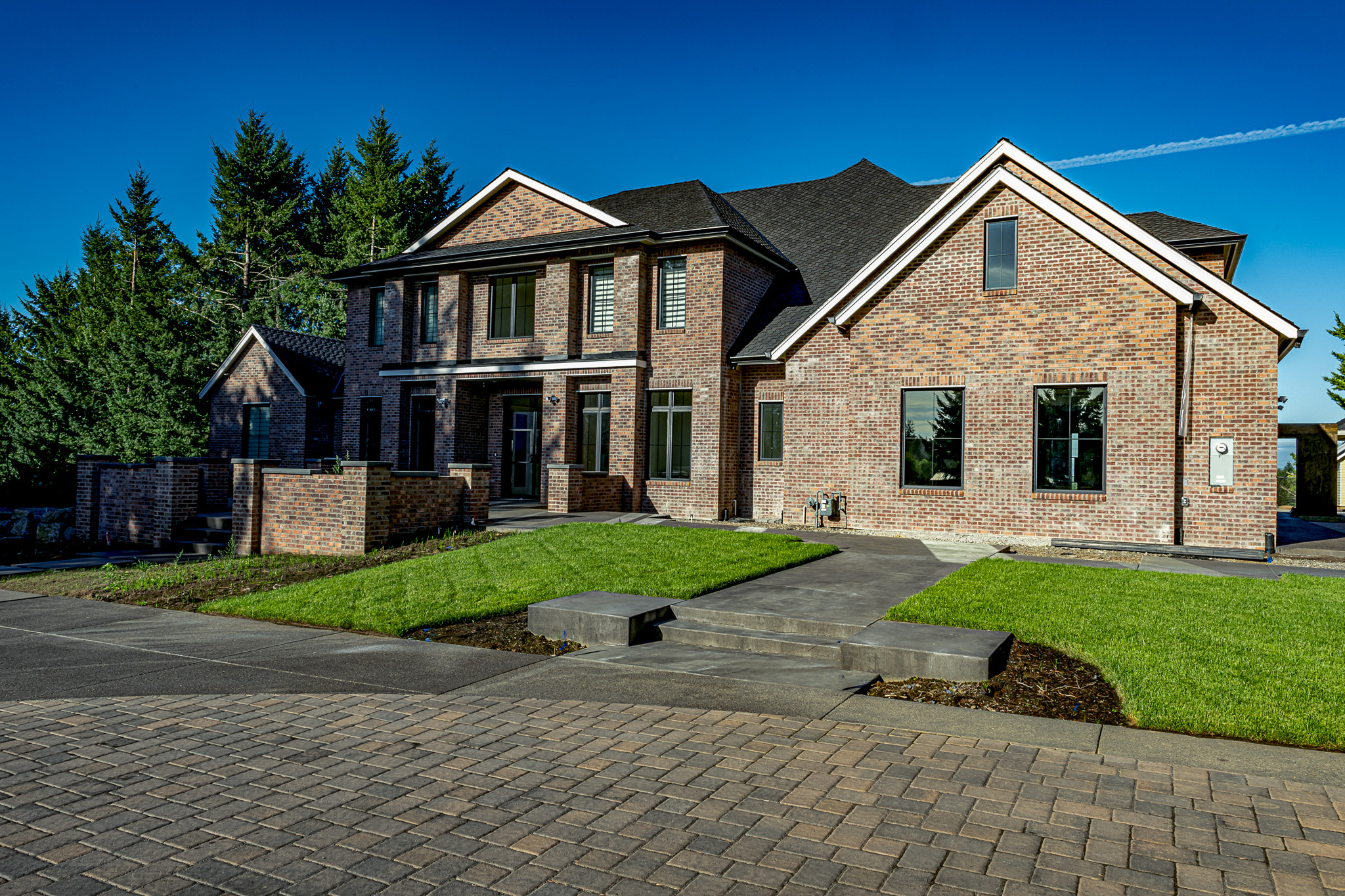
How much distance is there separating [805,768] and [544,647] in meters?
3.79

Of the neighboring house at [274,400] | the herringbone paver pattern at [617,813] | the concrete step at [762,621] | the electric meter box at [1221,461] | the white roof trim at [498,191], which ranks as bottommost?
the herringbone paver pattern at [617,813]

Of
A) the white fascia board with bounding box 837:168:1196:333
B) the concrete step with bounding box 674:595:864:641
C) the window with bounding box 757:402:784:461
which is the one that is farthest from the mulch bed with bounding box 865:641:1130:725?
the window with bounding box 757:402:784:461

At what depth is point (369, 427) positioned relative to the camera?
2586cm

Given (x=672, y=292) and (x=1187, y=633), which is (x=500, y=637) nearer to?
(x=1187, y=633)

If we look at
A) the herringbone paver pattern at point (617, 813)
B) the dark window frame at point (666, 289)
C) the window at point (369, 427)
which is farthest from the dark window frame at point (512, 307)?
the herringbone paver pattern at point (617, 813)

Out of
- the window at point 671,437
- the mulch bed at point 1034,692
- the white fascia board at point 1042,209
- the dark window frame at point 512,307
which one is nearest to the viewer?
the mulch bed at point 1034,692

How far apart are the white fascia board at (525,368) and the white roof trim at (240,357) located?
395cm

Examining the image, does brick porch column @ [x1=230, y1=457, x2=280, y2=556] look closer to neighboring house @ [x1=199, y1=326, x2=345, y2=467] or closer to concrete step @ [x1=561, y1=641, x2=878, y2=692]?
concrete step @ [x1=561, y1=641, x2=878, y2=692]

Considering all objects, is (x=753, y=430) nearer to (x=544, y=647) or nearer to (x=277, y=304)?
(x=544, y=647)

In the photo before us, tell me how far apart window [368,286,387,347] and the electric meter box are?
70.7 feet

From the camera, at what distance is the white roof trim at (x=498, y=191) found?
2212 cm

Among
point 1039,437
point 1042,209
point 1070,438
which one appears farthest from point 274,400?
point 1070,438

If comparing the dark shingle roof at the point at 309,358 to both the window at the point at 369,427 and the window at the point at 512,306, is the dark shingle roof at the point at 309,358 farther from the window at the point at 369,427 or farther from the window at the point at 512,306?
the window at the point at 512,306

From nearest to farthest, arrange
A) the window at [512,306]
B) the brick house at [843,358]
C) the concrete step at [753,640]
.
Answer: the concrete step at [753,640]
the brick house at [843,358]
the window at [512,306]
